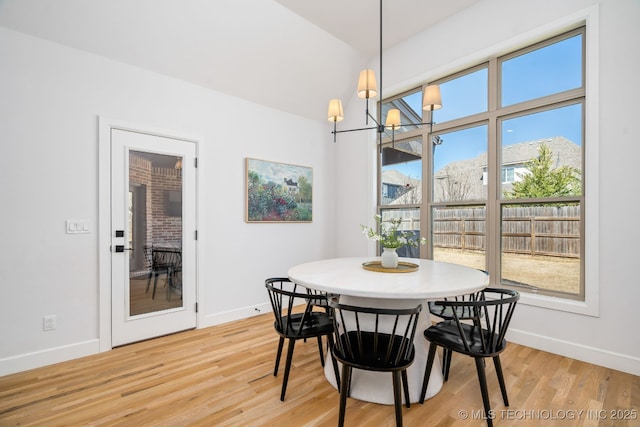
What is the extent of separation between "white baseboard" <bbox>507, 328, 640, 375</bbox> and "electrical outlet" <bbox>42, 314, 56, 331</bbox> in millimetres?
4227

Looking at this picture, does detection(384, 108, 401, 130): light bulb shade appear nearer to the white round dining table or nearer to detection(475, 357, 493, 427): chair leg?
the white round dining table

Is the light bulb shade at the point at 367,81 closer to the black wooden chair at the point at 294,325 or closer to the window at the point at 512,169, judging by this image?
the window at the point at 512,169

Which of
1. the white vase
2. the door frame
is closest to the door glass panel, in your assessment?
the door frame

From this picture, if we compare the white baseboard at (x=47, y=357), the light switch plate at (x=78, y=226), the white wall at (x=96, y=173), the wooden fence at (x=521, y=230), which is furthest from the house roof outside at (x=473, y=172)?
the white baseboard at (x=47, y=357)

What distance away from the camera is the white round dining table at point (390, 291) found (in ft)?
5.74

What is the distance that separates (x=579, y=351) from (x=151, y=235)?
416 cm

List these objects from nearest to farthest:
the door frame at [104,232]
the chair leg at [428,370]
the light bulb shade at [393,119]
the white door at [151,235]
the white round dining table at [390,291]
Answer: the white round dining table at [390,291] < the chair leg at [428,370] < the light bulb shade at [393,119] < the door frame at [104,232] < the white door at [151,235]

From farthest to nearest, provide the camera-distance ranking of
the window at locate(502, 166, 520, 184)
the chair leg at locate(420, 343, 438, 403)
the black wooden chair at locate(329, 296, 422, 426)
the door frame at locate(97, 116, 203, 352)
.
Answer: the window at locate(502, 166, 520, 184) → the door frame at locate(97, 116, 203, 352) → the chair leg at locate(420, 343, 438, 403) → the black wooden chair at locate(329, 296, 422, 426)

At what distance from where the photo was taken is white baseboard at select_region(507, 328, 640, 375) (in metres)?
2.39

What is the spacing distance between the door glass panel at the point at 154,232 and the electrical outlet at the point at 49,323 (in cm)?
58

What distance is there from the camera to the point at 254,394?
214 centimetres

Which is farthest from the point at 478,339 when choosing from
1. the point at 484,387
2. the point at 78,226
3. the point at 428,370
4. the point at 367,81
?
the point at 78,226

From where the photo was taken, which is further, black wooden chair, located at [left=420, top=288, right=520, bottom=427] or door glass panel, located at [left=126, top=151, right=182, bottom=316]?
door glass panel, located at [left=126, top=151, right=182, bottom=316]

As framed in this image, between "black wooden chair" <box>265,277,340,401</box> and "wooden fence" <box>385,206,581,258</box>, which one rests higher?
"wooden fence" <box>385,206,581,258</box>
